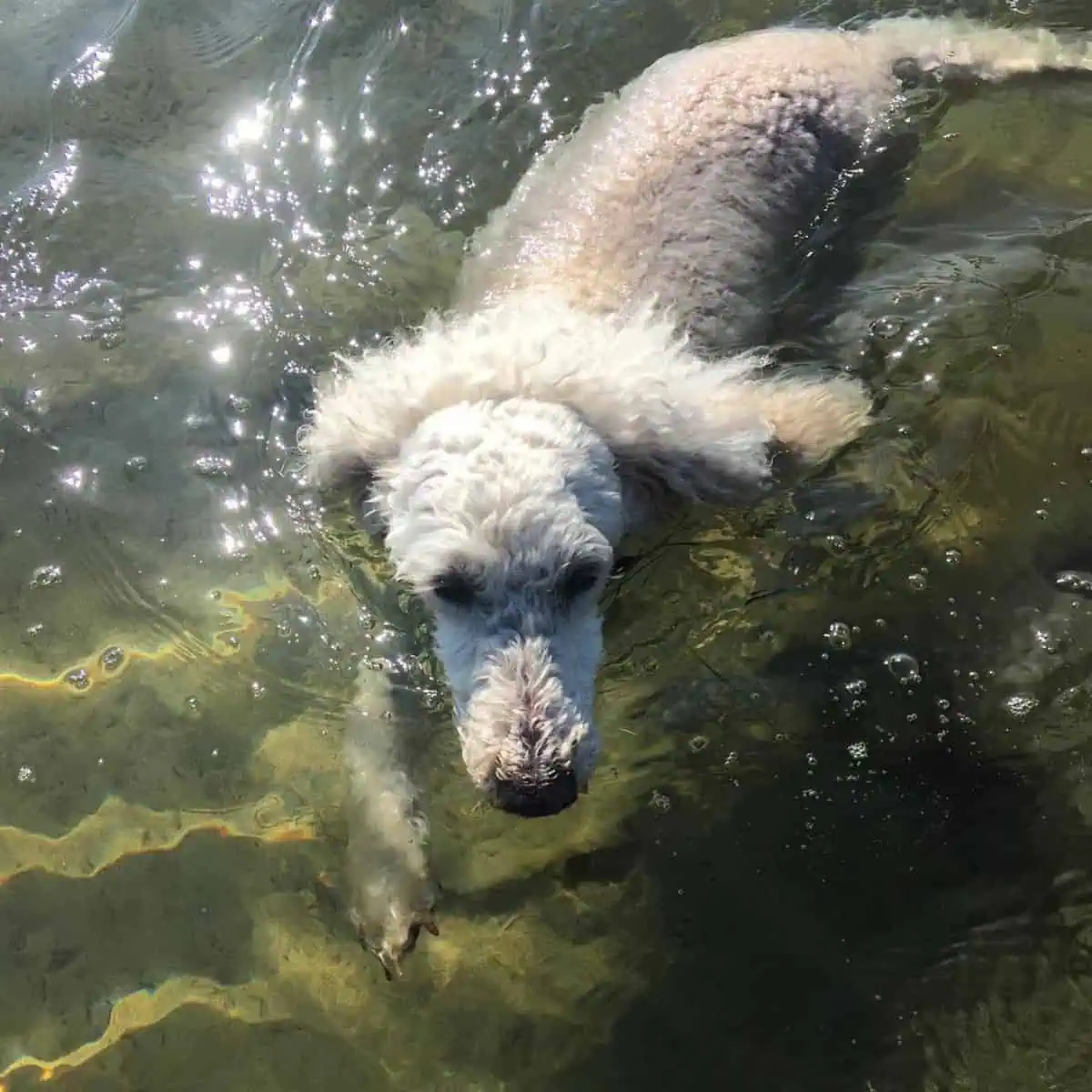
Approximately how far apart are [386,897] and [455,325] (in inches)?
66.5

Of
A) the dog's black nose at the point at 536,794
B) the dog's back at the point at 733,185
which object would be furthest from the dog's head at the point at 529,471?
the dog's back at the point at 733,185

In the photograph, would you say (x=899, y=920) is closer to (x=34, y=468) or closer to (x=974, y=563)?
(x=974, y=563)

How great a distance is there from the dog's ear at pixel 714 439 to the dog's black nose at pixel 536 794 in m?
1.04

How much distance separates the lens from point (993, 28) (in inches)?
203

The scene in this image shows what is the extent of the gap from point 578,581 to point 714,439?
26.3 inches

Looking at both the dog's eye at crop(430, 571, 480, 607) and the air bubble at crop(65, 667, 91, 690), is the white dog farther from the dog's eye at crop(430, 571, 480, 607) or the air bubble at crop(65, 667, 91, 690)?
the air bubble at crop(65, 667, 91, 690)

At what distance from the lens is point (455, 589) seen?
9.56 ft

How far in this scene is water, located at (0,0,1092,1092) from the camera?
3.04 meters

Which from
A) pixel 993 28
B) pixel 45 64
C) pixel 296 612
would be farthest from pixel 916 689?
pixel 45 64

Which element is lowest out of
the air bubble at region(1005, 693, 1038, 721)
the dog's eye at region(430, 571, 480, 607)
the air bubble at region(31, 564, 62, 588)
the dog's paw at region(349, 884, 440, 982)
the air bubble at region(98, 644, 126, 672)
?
the air bubble at region(1005, 693, 1038, 721)

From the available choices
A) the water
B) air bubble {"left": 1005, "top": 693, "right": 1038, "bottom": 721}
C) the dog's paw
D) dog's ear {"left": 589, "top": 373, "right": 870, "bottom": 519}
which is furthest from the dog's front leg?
air bubble {"left": 1005, "top": 693, "right": 1038, "bottom": 721}

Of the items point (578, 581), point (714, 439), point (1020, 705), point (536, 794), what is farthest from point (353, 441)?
point (1020, 705)

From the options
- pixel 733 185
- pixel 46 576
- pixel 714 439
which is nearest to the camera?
pixel 714 439

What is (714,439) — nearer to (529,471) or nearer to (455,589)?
(529,471)
